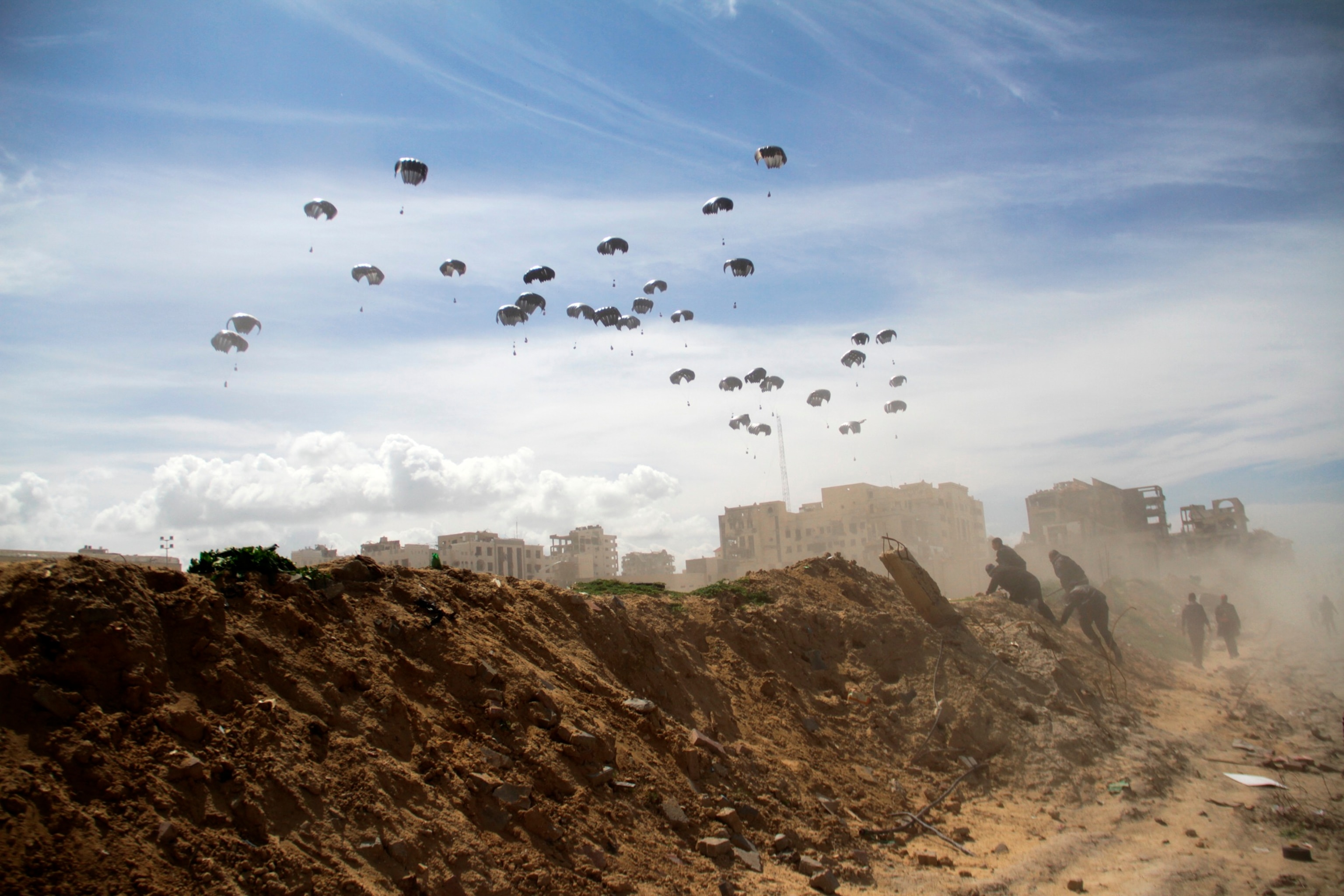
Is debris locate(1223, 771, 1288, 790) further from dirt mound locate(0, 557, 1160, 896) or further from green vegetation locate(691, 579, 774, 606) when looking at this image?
green vegetation locate(691, 579, 774, 606)

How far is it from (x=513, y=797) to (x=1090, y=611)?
16022mm

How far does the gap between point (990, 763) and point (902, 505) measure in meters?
55.6

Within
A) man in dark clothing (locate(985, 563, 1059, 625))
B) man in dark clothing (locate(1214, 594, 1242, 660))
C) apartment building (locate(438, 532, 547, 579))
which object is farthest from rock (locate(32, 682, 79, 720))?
apartment building (locate(438, 532, 547, 579))

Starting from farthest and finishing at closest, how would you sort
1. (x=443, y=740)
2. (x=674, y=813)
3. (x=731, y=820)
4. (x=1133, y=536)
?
(x=1133, y=536) → (x=731, y=820) → (x=674, y=813) → (x=443, y=740)

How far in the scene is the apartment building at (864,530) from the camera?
61750 mm

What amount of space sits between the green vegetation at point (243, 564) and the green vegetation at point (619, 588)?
5.60 meters

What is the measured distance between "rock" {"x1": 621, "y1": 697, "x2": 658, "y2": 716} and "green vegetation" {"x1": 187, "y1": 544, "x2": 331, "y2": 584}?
11.9ft

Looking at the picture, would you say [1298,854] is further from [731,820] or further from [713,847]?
[713,847]

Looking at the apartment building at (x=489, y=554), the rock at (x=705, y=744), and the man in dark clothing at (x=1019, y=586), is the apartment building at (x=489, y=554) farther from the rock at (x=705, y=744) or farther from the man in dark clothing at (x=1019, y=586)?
the rock at (x=705, y=744)

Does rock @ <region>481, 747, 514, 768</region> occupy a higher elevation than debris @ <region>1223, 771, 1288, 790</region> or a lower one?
higher

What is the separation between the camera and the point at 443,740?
22.4ft

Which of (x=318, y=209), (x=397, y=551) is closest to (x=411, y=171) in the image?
(x=318, y=209)

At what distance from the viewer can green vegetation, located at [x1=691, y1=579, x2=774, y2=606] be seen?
13.3 meters

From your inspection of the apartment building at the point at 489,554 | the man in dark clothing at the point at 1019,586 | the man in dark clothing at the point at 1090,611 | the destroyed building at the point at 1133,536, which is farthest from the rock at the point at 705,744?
the apartment building at the point at 489,554
